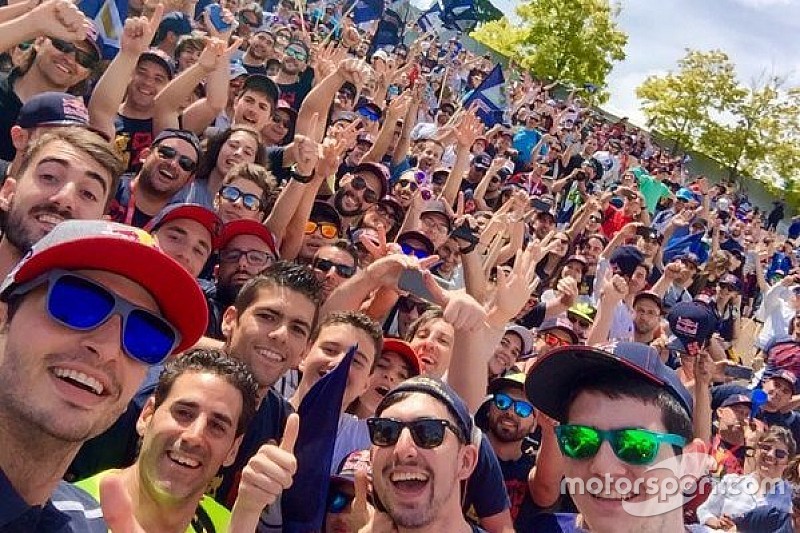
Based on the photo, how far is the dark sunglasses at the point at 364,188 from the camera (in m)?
6.02

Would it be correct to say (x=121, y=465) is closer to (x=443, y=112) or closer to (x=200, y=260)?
(x=200, y=260)

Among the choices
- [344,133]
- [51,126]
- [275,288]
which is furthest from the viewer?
[344,133]

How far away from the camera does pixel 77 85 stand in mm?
4703

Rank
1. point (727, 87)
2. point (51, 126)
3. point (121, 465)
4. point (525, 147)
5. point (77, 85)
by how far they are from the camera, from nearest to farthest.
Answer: point (121, 465) → point (51, 126) → point (77, 85) → point (525, 147) → point (727, 87)

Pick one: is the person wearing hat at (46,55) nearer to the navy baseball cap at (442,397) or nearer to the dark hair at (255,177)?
the dark hair at (255,177)

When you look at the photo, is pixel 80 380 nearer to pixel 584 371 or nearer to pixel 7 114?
pixel 584 371

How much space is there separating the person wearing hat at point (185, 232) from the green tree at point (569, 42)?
35.8 m

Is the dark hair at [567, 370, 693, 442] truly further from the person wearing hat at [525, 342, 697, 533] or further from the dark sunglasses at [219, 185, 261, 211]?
the dark sunglasses at [219, 185, 261, 211]

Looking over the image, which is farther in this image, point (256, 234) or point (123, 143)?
point (123, 143)

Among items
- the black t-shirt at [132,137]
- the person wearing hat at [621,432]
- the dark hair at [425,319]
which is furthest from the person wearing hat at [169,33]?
the person wearing hat at [621,432]

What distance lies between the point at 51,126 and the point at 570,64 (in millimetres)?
37227

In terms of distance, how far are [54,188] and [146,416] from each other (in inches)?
40.3

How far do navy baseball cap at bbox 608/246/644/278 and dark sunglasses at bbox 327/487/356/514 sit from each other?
16.1 ft

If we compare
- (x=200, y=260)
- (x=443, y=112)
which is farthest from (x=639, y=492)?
(x=443, y=112)
